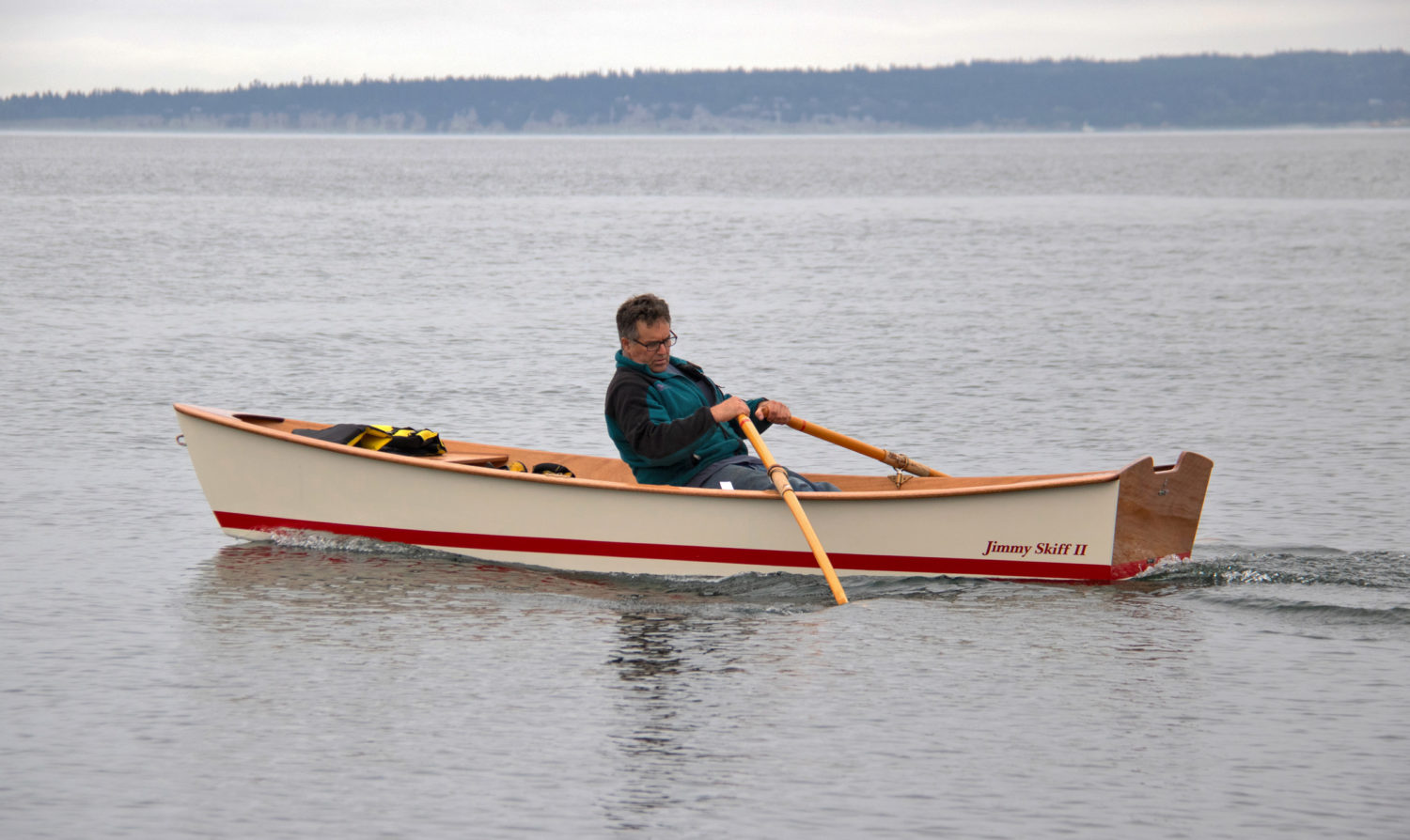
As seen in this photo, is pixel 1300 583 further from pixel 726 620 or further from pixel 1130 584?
pixel 726 620

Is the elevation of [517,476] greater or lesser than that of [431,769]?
greater

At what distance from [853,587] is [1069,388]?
26.4 ft

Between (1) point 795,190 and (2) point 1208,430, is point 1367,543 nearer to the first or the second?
(2) point 1208,430

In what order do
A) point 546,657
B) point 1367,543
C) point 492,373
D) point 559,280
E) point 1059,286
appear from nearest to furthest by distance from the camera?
point 546,657 → point 1367,543 → point 492,373 → point 1059,286 → point 559,280

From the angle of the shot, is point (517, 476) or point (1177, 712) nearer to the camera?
point (1177, 712)

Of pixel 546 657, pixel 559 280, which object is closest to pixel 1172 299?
pixel 559 280

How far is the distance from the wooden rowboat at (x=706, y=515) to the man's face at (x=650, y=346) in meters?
0.62

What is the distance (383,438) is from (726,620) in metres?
2.33

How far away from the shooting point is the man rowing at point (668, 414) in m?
7.81

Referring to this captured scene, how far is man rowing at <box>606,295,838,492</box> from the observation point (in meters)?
7.81

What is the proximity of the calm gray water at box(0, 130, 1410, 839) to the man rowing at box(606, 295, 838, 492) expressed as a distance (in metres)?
0.57

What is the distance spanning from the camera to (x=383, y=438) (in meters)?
8.65

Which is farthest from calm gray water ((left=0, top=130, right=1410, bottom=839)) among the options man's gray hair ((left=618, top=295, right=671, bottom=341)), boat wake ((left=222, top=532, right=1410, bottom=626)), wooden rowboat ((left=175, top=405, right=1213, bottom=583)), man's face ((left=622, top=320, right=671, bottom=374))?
man's gray hair ((left=618, top=295, right=671, bottom=341))

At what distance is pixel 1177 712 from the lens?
6.17 meters
